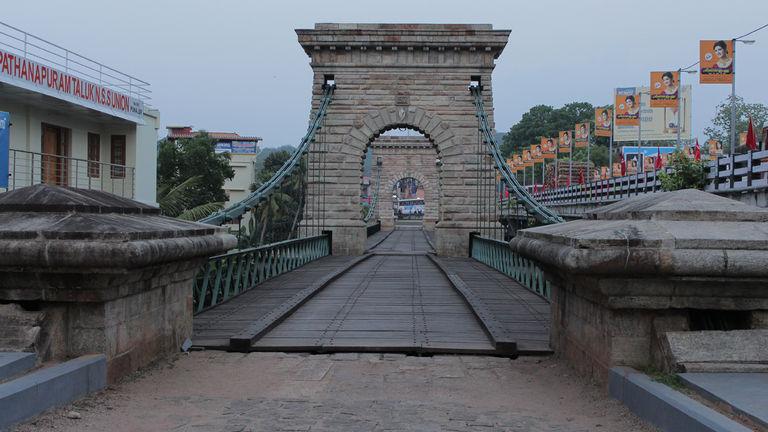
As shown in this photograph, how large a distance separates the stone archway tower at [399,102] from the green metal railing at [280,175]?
0.37 meters

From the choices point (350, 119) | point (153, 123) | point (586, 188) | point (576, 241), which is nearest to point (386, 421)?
point (576, 241)

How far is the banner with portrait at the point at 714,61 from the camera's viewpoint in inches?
972

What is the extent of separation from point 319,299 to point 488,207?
50.8 ft

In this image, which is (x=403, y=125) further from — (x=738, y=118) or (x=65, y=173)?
(x=738, y=118)

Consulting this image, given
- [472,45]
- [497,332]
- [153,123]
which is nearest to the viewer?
[497,332]

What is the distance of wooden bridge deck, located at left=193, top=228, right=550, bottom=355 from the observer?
21.8 ft

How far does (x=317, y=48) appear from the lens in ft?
82.8

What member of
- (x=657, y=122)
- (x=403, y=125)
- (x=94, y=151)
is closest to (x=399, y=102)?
(x=403, y=125)

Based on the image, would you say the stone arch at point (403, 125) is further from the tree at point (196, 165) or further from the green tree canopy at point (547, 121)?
the green tree canopy at point (547, 121)

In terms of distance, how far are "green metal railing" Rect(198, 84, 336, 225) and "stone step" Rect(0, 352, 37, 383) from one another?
30.9 feet

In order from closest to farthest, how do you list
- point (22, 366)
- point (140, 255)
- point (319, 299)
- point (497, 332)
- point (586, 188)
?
point (22, 366)
point (140, 255)
point (497, 332)
point (319, 299)
point (586, 188)

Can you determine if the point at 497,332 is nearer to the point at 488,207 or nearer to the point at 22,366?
the point at 22,366

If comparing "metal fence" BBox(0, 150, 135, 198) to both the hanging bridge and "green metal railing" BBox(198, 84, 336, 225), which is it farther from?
the hanging bridge

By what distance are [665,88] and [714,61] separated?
4.99m
